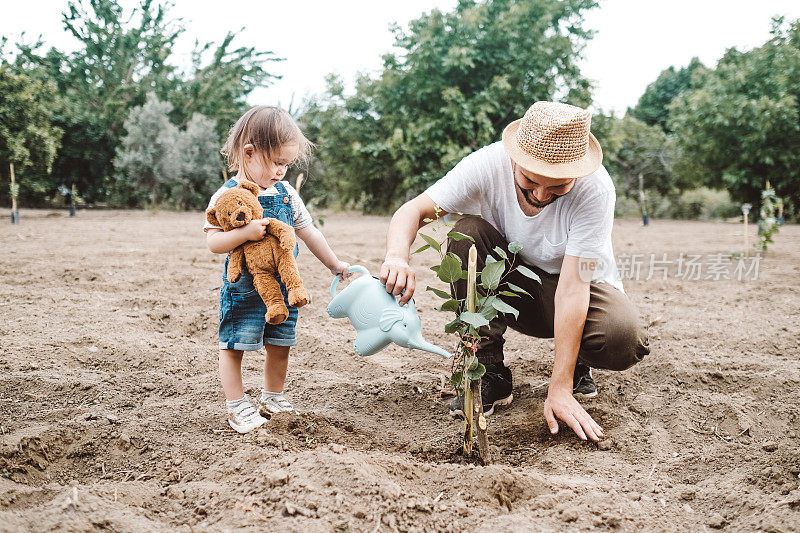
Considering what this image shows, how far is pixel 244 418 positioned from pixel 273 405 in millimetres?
162

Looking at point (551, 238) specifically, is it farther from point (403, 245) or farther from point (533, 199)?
point (403, 245)

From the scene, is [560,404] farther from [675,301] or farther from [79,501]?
[675,301]

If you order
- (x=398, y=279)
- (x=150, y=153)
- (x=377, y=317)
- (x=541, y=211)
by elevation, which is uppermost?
(x=150, y=153)

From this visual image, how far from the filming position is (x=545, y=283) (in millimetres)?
2379

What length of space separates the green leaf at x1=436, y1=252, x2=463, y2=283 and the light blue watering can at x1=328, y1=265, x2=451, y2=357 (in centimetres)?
18

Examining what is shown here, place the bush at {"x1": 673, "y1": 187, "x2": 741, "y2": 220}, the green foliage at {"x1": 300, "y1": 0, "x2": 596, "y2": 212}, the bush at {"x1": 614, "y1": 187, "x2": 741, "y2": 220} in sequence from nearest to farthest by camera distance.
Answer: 1. the green foliage at {"x1": 300, "y1": 0, "x2": 596, "y2": 212}
2. the bush at {"x1": 673, "y1": 187, "x2": 741, "y2": 220}
3. the bush at {"x1": 614, "y1": 187, "x2": 741, "y2": 220}

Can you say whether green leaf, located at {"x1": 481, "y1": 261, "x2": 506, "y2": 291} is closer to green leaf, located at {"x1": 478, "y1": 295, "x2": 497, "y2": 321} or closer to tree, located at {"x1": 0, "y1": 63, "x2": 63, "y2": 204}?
green leaf, located at {"x1": 478, "y1": 295, "x2": 497, "y2": 321}

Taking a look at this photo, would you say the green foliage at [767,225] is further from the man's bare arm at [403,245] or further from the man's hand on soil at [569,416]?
the man's bare arm at [403,245]

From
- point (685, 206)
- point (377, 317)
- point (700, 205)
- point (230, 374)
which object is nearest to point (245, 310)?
point (230, 374)

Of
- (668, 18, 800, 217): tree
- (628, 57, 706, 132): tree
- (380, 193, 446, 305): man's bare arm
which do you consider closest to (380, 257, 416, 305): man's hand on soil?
(380, 193, 446, 305): man's bare arm

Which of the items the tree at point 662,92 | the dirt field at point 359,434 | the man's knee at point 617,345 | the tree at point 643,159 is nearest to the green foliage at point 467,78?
the tree at point 643,159

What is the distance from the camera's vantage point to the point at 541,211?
2.19 m

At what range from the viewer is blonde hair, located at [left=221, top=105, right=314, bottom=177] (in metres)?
1.95

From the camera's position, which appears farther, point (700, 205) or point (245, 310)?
point (700, 205)
